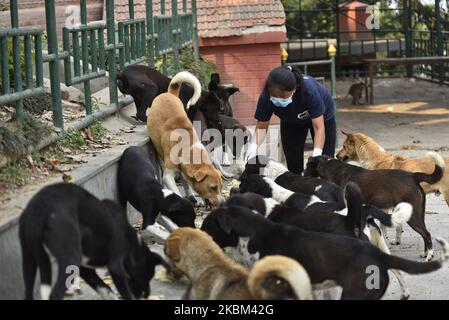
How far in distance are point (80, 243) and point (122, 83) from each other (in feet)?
18.4

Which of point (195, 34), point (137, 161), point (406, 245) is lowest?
point (406, 245)

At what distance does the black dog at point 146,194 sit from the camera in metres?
7.44

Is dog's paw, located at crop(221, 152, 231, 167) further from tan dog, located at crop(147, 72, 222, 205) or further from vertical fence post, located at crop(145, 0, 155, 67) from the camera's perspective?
tan dog, located at crop(147, 72, 222, 205)

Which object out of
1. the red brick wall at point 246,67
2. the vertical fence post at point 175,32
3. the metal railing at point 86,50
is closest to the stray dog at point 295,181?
the metal railing at point 86,50

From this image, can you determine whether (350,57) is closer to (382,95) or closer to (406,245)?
(382,95)

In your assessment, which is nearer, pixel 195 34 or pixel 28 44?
pixel 28 44

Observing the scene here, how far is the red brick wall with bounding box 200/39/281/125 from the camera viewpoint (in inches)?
646

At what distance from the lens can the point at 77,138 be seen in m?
8.80

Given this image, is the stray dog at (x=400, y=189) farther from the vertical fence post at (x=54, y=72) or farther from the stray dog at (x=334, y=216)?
the vertical fence post at (x=54, y=72)

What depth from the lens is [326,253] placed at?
580 centimetres

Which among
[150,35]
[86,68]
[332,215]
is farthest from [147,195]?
[150,35]
